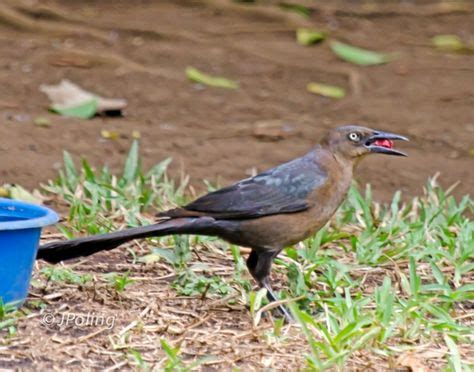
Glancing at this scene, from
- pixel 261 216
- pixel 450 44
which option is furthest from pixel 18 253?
pixel 450 44

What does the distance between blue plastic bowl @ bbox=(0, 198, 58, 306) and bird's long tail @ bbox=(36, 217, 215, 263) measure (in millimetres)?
239

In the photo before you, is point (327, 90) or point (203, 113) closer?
point (203, 113)

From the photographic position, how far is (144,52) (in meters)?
10.8

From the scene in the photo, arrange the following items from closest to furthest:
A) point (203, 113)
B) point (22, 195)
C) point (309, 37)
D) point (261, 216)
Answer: point (261, 216) < point (22, 195) < point (203, 113) < point (309, 37)

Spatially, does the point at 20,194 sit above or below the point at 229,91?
above

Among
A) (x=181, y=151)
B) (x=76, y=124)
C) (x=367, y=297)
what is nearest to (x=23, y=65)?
(x=76, y=124)

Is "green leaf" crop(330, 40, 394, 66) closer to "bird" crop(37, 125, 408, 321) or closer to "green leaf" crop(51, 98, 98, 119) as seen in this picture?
"green leaf" crop(51, 98, 98, 119)

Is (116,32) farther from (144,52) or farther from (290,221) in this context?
(290,221)

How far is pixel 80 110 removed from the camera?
8.90m

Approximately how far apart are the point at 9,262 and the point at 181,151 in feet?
12.4

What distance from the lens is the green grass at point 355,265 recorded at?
15.2 ft

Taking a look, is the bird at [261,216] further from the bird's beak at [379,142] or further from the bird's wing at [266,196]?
the bird's beak at [379,142]

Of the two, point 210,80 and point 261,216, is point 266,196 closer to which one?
point 261,216

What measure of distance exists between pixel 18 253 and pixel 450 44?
307 inches
